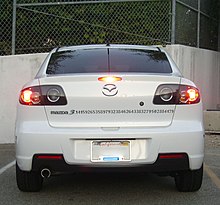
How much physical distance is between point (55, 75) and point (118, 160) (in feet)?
3.51

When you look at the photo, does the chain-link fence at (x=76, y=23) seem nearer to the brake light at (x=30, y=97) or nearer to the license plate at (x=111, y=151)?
the brake light at (x=30, y=97)

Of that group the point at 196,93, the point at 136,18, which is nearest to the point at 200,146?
the point at 196,93

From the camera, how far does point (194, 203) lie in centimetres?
452

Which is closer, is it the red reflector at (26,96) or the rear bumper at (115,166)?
the rear bumper at (115,166)

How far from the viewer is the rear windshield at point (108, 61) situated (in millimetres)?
4750

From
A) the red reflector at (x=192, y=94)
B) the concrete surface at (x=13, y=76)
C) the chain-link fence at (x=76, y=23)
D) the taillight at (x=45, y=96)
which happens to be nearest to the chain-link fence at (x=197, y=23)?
the chain-link fence at (x=76, y=23)

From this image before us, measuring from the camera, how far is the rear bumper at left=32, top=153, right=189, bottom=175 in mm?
4242

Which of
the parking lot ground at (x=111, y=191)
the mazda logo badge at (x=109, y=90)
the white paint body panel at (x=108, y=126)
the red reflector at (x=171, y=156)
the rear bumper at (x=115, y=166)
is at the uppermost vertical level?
the mazda logo badge at (x=109, y=90)

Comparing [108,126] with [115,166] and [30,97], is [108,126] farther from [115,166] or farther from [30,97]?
[30,97]

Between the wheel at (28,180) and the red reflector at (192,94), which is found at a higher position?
the red reflector at (192,94)

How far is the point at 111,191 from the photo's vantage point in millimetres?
5016

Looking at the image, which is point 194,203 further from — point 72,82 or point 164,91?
point 72,82

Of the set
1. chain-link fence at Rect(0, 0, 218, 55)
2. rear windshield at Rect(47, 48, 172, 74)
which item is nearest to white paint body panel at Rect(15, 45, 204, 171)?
rear windshield at Rect(47, 48, 172, 74)

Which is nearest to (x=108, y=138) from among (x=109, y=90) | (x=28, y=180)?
(x=109, y=90)
